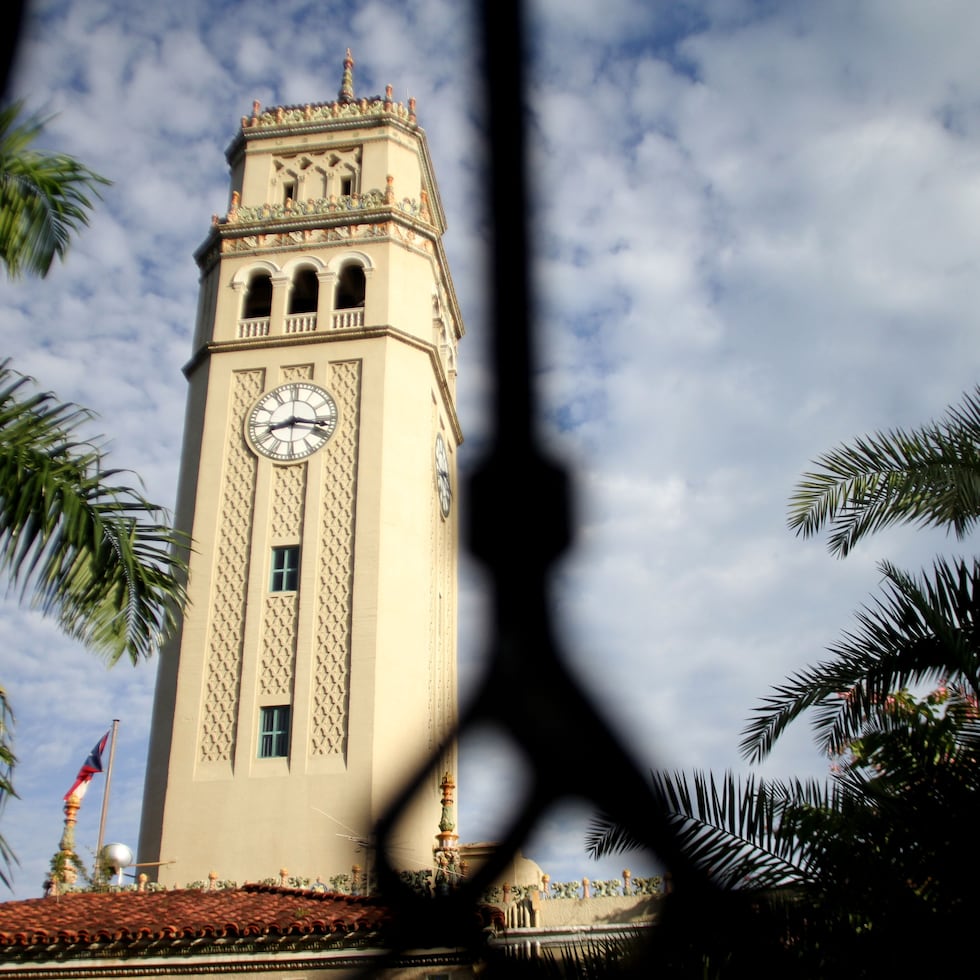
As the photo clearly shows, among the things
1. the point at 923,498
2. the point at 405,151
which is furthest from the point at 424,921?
the point at 405,151

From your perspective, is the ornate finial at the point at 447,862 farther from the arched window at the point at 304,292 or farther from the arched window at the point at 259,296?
the arched window at the point at 259,296

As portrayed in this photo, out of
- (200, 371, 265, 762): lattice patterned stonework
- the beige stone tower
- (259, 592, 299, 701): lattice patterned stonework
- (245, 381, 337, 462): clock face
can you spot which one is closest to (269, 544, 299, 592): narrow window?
the beige stone tower

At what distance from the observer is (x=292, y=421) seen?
3250 cm

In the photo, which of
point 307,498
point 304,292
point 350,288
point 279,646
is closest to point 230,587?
point 279,646

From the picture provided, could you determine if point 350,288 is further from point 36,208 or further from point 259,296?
point 36,208

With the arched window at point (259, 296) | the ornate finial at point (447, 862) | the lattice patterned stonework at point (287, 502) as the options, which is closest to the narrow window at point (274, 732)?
the lattice patterned stonework at point (287, 502)

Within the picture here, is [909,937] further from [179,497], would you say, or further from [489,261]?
[179,497]

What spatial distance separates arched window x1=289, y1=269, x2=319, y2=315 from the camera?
35.5 meters

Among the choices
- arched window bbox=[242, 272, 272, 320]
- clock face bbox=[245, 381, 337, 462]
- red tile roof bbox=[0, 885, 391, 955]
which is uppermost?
arched window bbox=[242, 272, 272, 320]

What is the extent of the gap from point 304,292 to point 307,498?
8063mm

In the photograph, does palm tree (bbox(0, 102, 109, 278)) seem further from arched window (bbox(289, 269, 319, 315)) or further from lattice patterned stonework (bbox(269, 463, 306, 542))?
arched window (bbox(289, 269, 319, 315))

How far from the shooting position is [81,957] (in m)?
18.3

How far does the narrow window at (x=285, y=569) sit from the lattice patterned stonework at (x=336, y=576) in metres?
0.75

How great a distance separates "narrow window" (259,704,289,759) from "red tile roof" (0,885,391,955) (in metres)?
5.21
